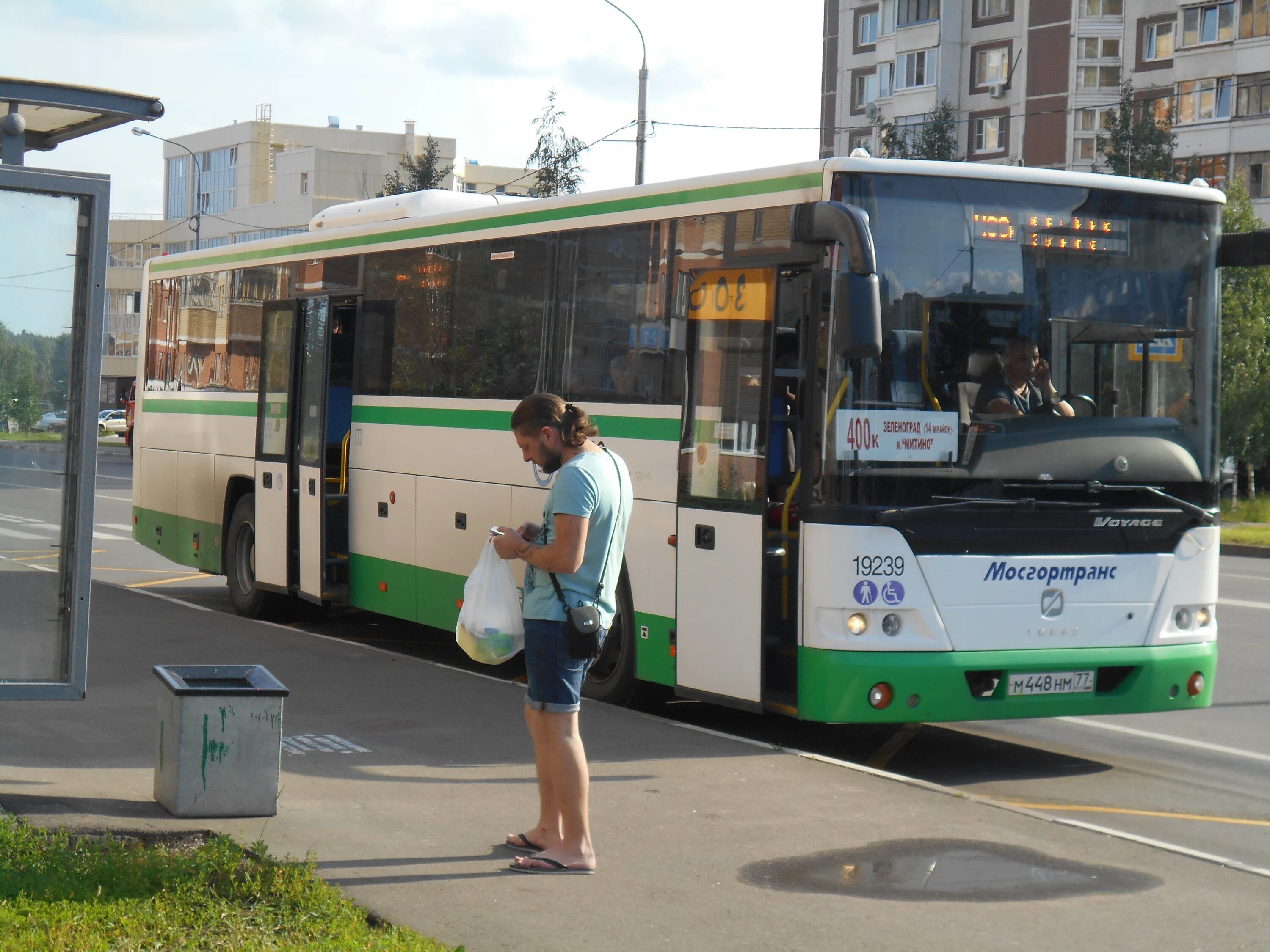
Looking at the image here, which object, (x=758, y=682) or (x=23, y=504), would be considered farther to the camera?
(x=758, y=682)

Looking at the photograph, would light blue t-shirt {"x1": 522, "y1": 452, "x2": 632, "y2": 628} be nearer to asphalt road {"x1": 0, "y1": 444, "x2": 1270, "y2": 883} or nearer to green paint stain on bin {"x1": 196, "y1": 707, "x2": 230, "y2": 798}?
green paint stain on bin {"x1": 196, "y1": 707, "x2": 230, "y2": 798}

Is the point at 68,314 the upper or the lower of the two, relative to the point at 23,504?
upper

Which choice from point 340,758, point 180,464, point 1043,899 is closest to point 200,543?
point 180,464

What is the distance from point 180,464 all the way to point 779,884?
1100 centimetres

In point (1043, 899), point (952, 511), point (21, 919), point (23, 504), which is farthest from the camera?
point (952, 511)

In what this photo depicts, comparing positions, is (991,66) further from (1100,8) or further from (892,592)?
(892,592)

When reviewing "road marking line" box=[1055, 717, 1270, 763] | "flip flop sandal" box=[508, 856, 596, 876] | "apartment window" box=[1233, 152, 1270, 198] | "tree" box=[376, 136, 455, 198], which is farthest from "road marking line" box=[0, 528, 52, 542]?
"apartment window" box=[1233, 152, 1270, 198]

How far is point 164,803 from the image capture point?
21.9ft

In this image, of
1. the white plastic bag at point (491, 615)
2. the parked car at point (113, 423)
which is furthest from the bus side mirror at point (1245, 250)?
the parked car at point (113, 423)

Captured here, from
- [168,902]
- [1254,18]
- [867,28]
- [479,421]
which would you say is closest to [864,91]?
[867,28]

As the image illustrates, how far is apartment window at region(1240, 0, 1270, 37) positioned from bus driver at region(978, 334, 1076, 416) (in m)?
53.1

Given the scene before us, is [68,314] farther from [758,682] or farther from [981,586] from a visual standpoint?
[981,586]

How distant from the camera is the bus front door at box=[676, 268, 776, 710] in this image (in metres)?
8.47

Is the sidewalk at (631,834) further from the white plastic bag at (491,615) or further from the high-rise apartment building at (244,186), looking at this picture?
the high-rise apartment building at (244,186)
